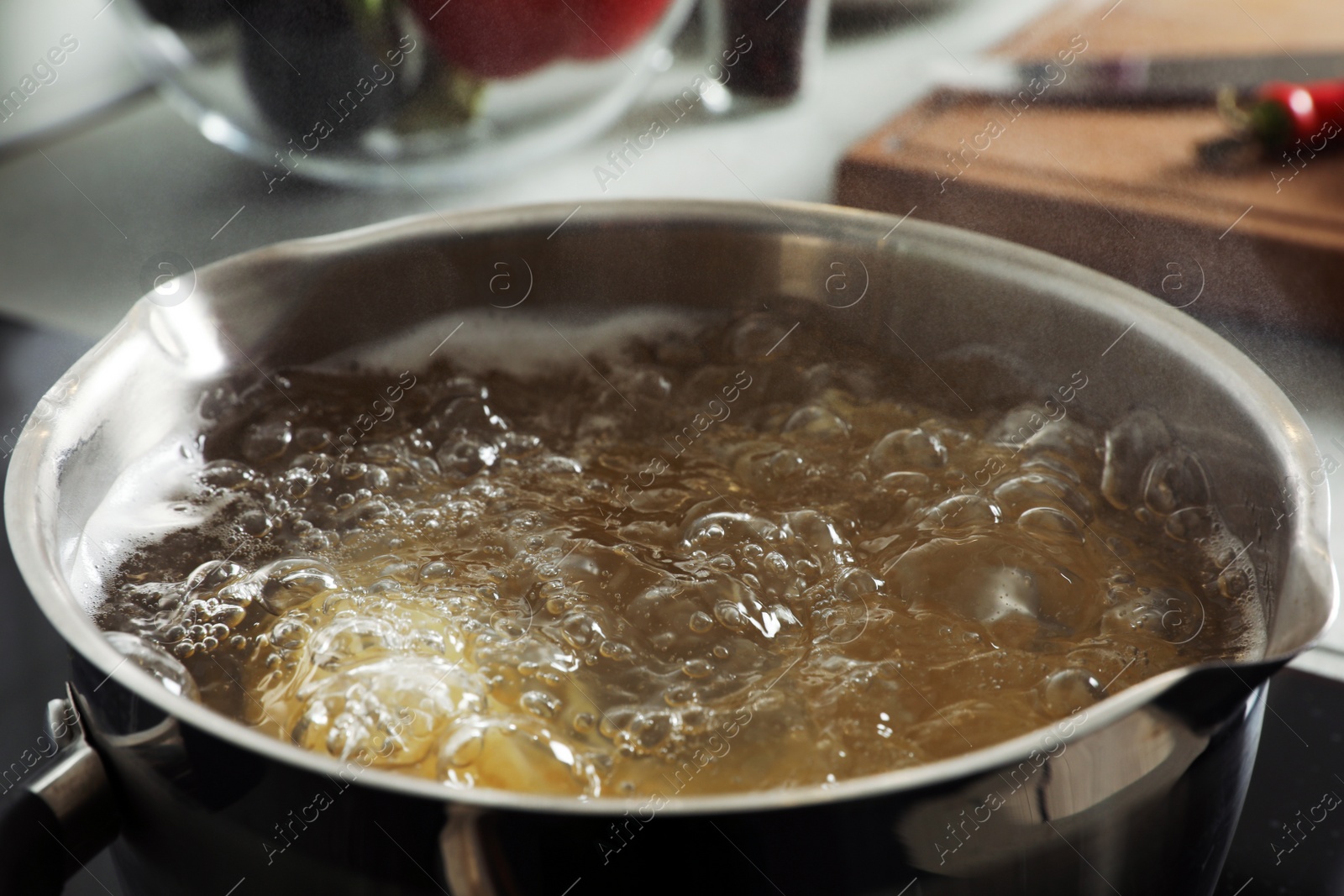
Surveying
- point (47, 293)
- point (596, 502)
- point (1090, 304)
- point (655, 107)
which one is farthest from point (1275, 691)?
point (47, 293)

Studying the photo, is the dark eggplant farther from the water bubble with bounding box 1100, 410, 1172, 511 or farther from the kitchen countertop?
the water bubble with bounding box 1100, 410, 1172, 511

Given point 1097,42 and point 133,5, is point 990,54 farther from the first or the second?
point 133,5

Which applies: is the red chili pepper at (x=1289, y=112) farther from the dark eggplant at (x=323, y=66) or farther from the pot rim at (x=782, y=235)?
the dark eggplant at (x=323, y=66)

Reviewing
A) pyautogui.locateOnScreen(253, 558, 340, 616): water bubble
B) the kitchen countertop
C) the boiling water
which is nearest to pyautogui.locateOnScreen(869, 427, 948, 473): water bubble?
the boiling water

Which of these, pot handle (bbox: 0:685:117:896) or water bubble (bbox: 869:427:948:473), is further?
water bubble (bbox: 869:427:948:473)

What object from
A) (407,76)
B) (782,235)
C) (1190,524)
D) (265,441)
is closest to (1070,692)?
(1190,524)

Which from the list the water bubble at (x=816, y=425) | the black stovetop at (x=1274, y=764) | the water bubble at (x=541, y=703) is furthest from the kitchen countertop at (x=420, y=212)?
the water bubble at (x=541, y=703)
